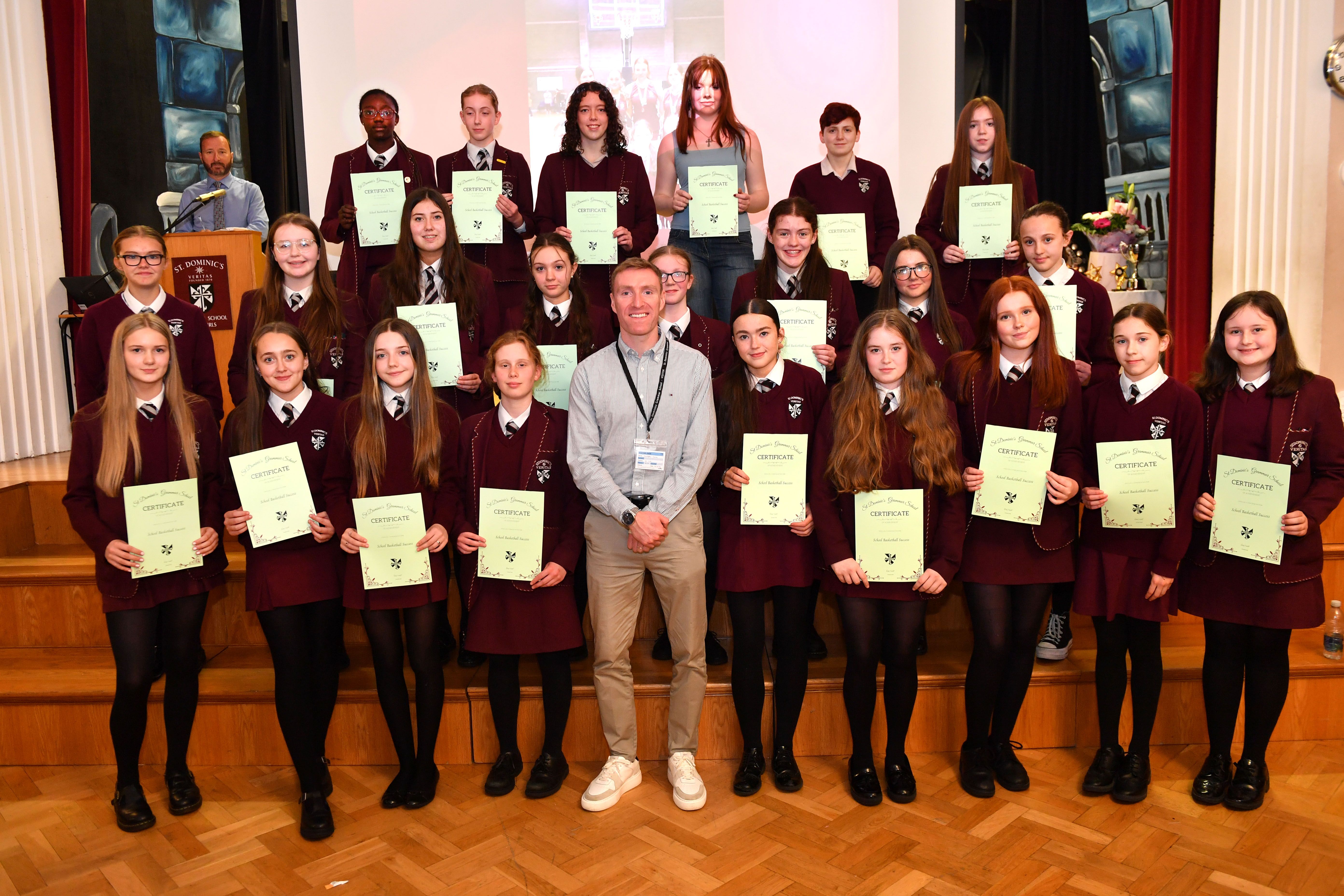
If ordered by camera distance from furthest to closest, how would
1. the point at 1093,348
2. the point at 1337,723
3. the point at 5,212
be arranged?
the point at 5,212 < the point at 1093,348 < the point at 1337,723

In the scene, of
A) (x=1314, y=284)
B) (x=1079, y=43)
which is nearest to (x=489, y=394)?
(x=1314, y=284)

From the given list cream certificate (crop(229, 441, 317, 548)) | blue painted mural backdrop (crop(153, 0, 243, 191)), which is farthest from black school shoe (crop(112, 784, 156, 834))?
blue painted mural backdrop (crop(153, 0, 243, 191))

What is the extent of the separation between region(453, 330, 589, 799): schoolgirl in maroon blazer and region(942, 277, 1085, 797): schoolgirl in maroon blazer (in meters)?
1.35

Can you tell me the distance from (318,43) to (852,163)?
422cm

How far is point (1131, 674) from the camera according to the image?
10.2ft

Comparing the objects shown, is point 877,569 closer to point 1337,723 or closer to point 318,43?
point 1337,723

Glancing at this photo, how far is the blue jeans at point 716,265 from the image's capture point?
164 inches

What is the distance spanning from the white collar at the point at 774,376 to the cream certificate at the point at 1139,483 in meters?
1.03

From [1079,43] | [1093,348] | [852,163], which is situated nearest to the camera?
[1093,348]

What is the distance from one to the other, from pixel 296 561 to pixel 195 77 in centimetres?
779

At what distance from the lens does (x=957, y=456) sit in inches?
117

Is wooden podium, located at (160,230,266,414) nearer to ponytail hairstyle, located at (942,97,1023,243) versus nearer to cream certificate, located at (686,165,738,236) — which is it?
cream certificate, located at (686,165,738,236)

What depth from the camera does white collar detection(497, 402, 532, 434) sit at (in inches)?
120

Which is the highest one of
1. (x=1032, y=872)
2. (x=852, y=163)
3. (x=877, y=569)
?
(x=852, y=163)
